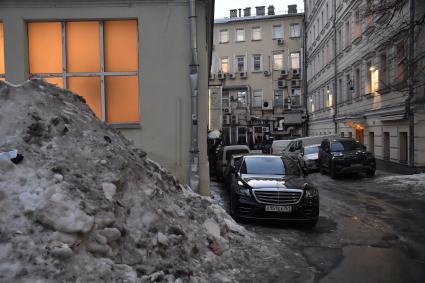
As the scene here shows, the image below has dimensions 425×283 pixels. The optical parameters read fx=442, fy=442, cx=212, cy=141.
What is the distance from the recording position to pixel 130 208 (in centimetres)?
527

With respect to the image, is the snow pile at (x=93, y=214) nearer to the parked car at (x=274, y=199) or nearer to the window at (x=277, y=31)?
the parked car at (x=274, y=199)

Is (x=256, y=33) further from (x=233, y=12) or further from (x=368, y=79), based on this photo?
(x=368, y=79)

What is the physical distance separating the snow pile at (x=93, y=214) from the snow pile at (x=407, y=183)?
9.03 metres

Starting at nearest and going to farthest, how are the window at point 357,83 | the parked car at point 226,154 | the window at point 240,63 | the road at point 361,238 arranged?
the road at point 361,238 → the parked car at point 226,154 → the window at point 357,83 → the window at point 240,63

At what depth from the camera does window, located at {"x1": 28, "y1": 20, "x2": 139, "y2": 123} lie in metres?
9.93

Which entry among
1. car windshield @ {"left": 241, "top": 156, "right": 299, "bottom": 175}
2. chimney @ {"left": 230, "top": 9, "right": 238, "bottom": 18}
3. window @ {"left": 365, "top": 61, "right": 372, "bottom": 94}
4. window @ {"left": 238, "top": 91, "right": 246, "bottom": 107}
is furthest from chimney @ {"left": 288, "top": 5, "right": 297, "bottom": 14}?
car windshield @ {"left": 241, "top": 156, "right": 299, "bottom": 175}

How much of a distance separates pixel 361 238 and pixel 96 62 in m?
6.71

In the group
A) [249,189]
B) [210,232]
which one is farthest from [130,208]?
[249,189]

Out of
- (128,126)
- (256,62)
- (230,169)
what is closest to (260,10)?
(256,62)

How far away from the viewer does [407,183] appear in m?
15.8

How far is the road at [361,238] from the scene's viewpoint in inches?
236

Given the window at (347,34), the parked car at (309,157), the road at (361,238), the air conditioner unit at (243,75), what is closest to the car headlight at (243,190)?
the road at (361,238)

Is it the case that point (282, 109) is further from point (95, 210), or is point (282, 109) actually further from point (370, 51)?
point (95, 210)

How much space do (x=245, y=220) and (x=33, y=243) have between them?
5695mm
